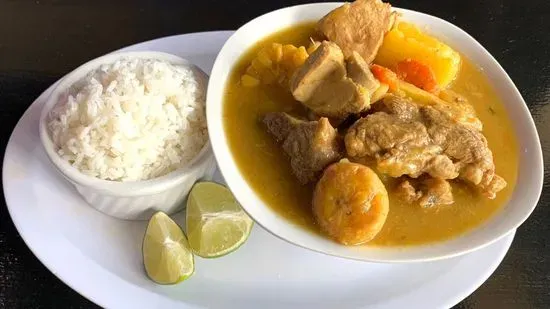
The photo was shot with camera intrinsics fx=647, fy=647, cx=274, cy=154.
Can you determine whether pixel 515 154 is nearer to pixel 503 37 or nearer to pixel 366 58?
pixel 366 58

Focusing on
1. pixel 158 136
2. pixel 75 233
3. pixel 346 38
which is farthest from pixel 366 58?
pixel 75 233

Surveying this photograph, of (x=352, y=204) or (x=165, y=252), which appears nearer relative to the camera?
(x=352, y=204)

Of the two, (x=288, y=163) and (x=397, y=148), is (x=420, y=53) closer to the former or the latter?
(x=397, y=148)

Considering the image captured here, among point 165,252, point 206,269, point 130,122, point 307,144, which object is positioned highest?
point 307,144

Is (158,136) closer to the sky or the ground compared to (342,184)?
closer to the ground

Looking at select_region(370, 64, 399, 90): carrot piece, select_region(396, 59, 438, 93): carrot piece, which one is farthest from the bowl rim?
select_region(396, 59, 438, 93): carrot piece

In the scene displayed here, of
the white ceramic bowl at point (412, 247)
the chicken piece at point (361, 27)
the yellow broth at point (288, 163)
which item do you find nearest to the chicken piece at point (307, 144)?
the yellow broth at point (288, 163)

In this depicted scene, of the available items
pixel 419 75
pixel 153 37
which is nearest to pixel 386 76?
pixel 419 75
